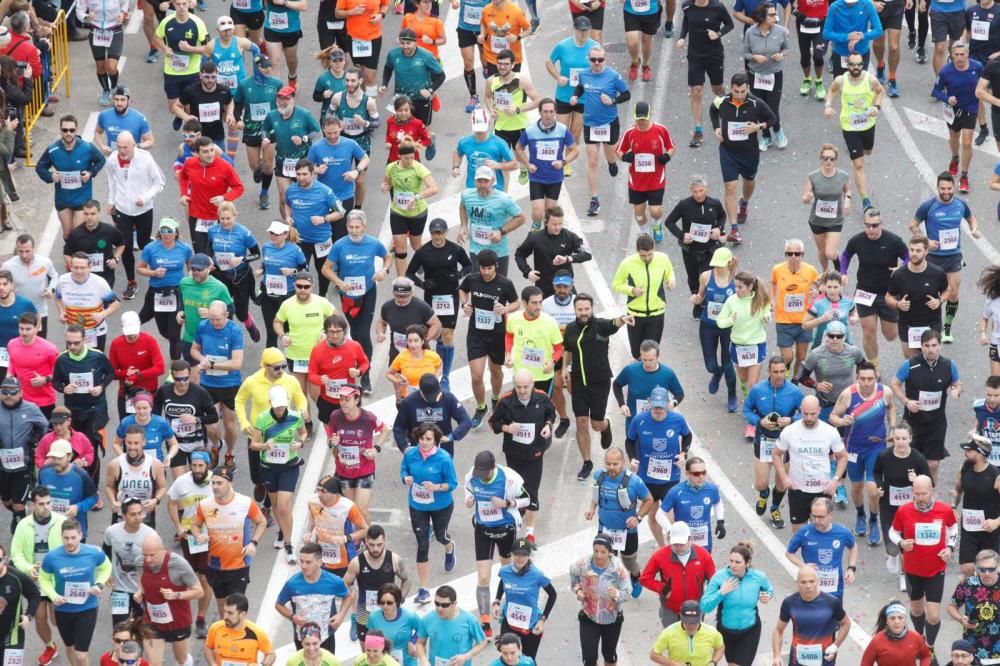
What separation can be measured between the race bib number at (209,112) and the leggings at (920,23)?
8714mm

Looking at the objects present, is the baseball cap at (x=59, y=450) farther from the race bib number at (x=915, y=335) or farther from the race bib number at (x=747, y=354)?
the race bib number at (x=915, y=335)

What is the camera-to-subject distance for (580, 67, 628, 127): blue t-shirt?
2723cm

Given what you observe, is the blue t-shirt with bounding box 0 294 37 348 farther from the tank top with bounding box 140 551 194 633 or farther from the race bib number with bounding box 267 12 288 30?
the race bib number with bounding box 267 12 288 30

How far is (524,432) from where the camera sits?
72.8 ft

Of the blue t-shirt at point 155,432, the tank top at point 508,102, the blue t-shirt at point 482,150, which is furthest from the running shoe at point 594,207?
the blue t-shirt at point 155,432

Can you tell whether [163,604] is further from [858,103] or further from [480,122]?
[858,103]

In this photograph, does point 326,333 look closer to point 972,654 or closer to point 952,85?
point 972,654

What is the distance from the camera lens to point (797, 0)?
97.9 feet

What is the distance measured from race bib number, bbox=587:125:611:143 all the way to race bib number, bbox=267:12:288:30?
433 cm

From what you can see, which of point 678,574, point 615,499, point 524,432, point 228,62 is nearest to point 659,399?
point 615,499

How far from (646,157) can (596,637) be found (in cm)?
722

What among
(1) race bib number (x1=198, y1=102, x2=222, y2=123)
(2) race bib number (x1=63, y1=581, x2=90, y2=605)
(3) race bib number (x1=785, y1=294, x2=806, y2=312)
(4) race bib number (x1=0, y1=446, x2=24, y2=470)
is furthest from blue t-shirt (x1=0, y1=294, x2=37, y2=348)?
(3) race bib number (x1=785, y1=294, x2=806, y2=312)

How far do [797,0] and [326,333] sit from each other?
31.2 feet

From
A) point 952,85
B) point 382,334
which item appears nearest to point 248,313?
point 382,334
